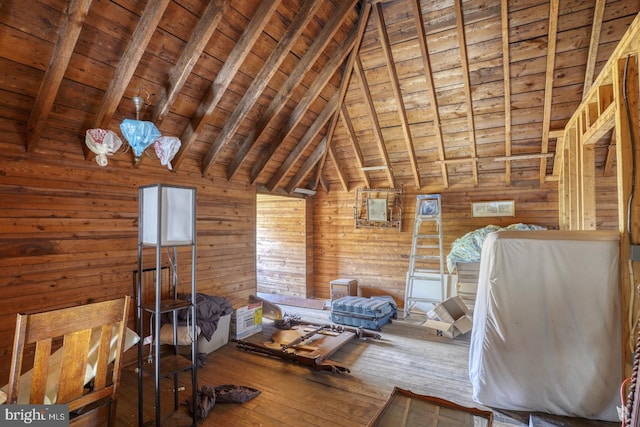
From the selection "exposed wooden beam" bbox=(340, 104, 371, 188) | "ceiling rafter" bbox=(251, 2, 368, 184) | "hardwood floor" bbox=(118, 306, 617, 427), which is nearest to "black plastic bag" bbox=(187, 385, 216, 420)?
"hardwood floor" bbox=(118, 306, 617, 427)

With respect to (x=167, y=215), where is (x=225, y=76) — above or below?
above

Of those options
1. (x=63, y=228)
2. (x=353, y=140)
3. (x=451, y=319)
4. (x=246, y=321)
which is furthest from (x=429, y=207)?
(x=63, y=228)

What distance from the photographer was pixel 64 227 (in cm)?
305

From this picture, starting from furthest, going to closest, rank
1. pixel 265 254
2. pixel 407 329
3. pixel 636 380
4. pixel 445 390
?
pixel 265 254, pixel 407 329, pixel 445 390, pixel 636 380

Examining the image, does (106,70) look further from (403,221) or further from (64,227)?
(403,221)

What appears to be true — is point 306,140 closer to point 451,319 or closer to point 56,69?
point 56,69

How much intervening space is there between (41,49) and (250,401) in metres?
3.31

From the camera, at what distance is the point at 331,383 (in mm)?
3119

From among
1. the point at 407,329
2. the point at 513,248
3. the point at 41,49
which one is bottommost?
the point at 407,329

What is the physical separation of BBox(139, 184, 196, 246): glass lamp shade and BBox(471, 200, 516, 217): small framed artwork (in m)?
4.80

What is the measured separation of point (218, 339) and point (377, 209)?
12.1 ft

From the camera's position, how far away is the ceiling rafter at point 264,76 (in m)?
3.25

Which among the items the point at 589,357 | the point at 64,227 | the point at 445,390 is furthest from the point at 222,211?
the point at 589,357

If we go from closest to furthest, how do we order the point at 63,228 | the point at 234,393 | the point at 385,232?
the point at 234,393, the point at 63,228, the point at 385,232
